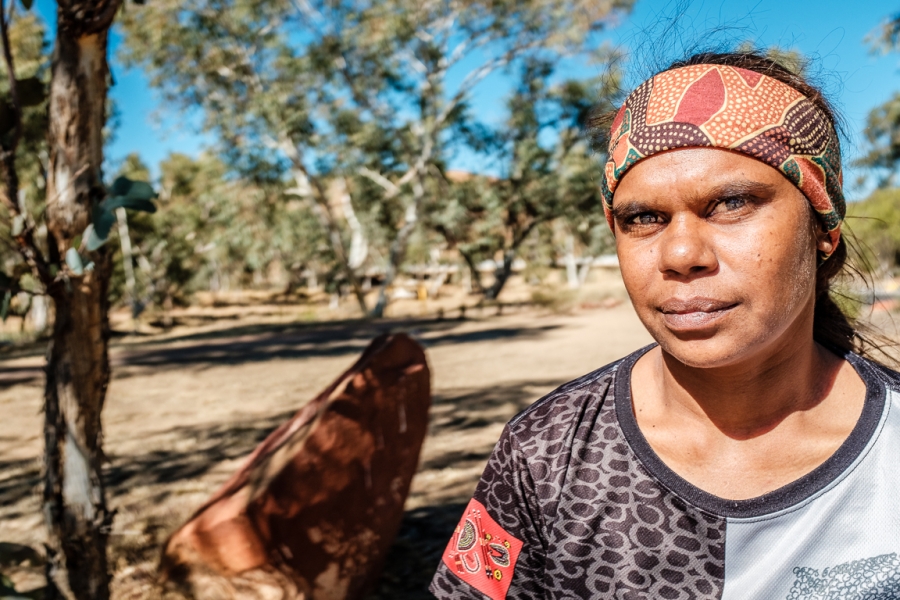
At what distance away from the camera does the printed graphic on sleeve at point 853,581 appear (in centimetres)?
103

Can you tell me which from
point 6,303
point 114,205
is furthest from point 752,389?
point 6,303

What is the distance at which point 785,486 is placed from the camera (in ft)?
3.66

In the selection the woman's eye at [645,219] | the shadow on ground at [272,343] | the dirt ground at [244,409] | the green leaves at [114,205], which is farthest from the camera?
the shadow on ground at [272,343]

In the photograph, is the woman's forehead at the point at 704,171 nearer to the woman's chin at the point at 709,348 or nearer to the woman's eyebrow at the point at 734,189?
the woman's eyebrow at the point at 734,189

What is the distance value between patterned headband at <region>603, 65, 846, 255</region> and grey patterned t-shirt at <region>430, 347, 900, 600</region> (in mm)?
384

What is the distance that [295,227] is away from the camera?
112 ft

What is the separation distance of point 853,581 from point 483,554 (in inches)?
22.2

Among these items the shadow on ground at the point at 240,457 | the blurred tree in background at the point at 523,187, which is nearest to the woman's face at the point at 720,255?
the shadow on ground at the point at 240,457

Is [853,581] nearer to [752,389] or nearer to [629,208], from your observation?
[752,389]

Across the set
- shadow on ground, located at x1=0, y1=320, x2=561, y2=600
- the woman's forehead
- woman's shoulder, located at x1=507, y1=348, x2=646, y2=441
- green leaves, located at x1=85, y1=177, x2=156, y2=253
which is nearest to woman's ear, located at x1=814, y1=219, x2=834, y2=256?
the woman's forehead

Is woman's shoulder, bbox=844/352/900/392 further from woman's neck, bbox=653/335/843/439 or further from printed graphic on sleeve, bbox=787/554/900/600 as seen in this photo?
printed graphic on sleeve, bbox=787/554/900/600

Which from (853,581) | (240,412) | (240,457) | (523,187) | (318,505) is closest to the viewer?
(853,581)

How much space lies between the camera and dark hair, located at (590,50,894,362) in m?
1.19

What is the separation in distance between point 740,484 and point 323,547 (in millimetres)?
2104
